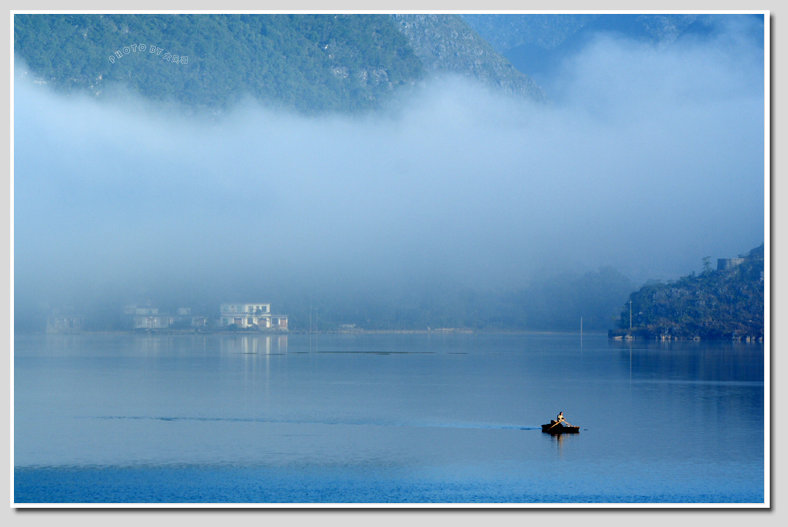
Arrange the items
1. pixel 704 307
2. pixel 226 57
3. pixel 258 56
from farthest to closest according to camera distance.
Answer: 1. pixel 704 307
2. pixel 258 56
3. pixel 226 57

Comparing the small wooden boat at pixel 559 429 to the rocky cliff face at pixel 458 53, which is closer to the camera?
the small wooden boat at pixel 559 429

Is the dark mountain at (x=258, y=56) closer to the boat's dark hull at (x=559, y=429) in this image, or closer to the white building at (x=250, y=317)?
the white building at (x=250, y=317)

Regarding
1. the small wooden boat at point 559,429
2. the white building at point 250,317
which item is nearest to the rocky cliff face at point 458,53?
the white building at point 250,317

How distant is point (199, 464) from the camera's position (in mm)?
20641

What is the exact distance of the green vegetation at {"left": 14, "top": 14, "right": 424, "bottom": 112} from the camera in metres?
71.6

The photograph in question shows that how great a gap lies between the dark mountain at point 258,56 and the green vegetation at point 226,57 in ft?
0.35

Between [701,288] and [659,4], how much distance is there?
271 feet

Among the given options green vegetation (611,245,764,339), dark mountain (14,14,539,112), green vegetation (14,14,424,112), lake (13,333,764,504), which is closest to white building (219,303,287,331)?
green vegetation (14,14,424,112)

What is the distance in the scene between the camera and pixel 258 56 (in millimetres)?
85875

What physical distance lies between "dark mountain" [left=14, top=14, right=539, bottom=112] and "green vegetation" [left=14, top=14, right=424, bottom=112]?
0.35 feet

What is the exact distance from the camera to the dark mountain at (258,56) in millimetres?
69875

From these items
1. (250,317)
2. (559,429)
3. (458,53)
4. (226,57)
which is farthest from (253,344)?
(559,429)

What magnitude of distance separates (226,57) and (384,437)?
62.6 m

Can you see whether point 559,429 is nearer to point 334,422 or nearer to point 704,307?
point 334,422
